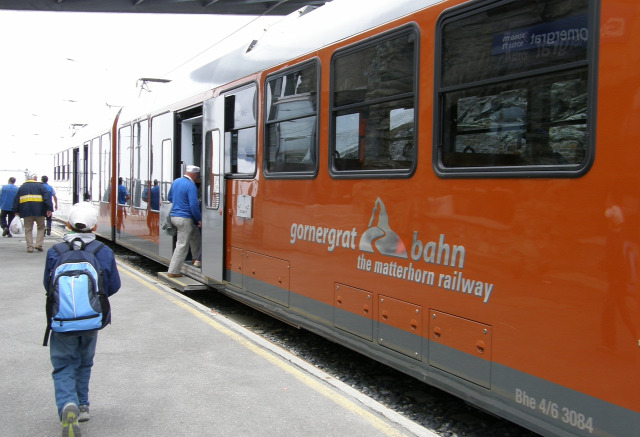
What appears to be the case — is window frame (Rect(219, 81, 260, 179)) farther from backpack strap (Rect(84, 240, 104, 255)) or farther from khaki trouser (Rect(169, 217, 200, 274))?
backpack strap (Rect(84, 240, 104, 255))

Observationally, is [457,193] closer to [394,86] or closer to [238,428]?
[394,86]

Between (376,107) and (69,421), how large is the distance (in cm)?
294

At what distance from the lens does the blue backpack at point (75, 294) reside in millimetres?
3582

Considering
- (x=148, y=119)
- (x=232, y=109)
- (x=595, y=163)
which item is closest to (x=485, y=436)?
(x=595, y=163)

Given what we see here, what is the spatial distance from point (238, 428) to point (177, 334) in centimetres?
252

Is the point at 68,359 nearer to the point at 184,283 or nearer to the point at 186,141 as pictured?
the point at 184,283

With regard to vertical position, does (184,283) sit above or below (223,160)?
below

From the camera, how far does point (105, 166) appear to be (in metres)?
14.7

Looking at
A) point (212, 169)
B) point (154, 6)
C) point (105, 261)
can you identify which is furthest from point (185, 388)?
point (154, 6)

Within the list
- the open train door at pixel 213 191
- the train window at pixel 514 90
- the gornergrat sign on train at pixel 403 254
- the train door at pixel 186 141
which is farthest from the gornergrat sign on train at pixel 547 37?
the train door at pixel 186 141

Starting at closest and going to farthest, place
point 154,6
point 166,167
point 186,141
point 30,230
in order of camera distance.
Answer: point 186,141
point 166,167
point 30,230
point 154,6

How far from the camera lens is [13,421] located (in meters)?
4.02

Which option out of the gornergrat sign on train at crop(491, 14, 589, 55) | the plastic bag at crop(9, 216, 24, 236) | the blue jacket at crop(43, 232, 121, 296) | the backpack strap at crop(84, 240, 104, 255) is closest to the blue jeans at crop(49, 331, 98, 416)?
the blue jacket at crop(43, 232, 121, 296)

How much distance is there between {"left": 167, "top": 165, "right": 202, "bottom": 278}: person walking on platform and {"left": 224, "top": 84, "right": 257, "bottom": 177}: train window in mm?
1536
